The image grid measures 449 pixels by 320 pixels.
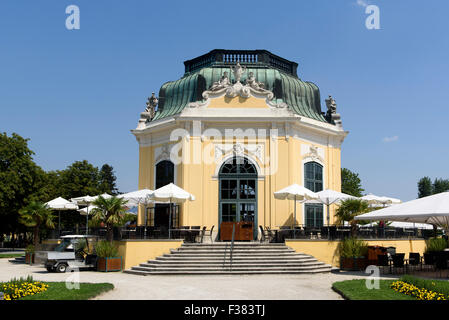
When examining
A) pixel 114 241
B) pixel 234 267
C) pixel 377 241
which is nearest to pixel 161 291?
pixel 234 267

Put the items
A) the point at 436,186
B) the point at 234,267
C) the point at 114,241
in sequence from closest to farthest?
1. the point at 234,267
2. the point at 114,241
3. the point at 436,186

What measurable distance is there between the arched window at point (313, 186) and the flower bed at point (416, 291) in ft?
38.7

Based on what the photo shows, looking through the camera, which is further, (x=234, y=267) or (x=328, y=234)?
(x=328, y=234)

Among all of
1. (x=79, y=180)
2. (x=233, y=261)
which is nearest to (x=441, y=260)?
(x=233, y=261)

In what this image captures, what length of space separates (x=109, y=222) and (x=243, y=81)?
10437 millimetres

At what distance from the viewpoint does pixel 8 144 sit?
32.7m

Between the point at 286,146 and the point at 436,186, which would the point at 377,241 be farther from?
the point at 436,186

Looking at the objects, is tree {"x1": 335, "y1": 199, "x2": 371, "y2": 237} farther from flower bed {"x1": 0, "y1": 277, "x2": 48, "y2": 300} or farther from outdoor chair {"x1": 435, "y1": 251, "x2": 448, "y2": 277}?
flower bed {"x1": 0, "y1": 277, "x2": 48, "y2": 300}

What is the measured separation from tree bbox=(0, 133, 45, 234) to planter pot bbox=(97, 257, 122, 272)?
16.6m

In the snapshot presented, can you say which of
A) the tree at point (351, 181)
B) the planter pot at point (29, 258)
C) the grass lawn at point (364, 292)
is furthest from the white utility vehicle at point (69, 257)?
the tree at point (351, 181)

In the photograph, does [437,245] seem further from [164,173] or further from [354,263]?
[164,173]

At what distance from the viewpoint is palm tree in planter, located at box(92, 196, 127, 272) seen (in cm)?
1706

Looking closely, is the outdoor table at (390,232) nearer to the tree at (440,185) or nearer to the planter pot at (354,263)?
the planter pot at (354,263)
